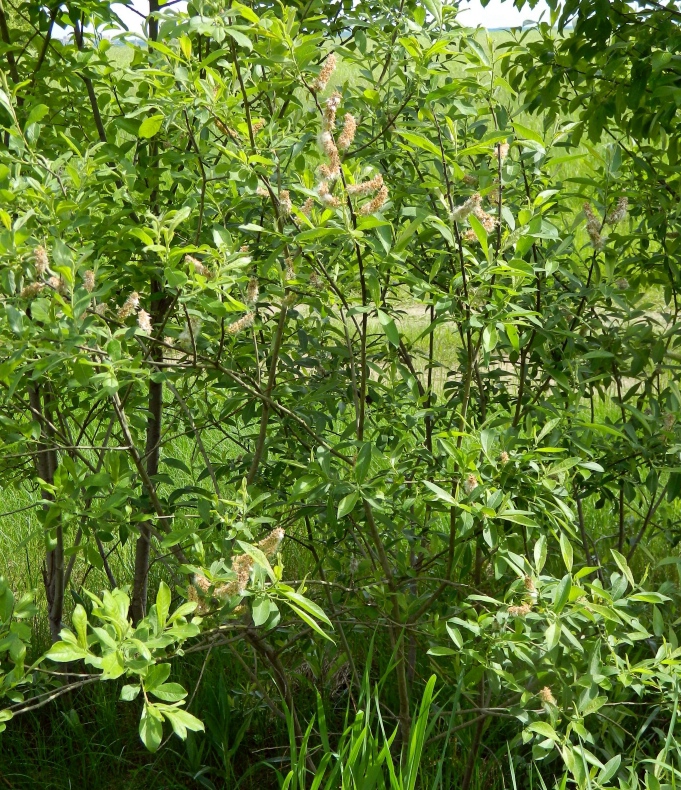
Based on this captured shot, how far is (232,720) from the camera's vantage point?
309 cm

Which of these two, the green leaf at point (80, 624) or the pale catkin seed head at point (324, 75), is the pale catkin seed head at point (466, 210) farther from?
the green leaf at point (80, 624)

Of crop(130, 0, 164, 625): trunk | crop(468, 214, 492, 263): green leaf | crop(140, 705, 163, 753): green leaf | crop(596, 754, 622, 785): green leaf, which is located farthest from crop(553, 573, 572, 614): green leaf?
crop(130, 0, 164, 625): trunk

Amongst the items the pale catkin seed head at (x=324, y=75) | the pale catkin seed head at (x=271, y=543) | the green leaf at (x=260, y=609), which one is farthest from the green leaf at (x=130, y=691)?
the pale catkin seed head at (x=324, y=75)

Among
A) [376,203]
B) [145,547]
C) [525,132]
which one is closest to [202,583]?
[376,203]

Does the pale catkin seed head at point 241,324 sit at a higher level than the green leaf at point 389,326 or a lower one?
lower

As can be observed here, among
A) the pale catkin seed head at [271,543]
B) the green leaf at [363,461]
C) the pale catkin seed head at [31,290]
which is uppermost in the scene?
the pale catkin seed head at [31,290]

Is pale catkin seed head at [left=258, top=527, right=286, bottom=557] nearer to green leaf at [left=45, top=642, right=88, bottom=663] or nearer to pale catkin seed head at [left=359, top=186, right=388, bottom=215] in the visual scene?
green leaf at [left=45, top=642, right=88, bottom=663]

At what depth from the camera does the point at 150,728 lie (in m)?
1.65

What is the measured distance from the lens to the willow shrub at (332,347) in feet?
6.03

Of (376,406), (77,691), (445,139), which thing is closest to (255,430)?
(77,691)

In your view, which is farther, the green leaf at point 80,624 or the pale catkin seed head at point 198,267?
the pale catkin seed head at point 198,267

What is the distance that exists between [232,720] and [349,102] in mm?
1945

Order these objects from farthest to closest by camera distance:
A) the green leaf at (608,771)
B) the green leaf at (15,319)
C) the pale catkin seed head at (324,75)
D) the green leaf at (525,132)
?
the green leaf at (608,771)
the green leaf at (525,132)
the pale catkin seed head at (324,75)
the green leaf at (15,319)

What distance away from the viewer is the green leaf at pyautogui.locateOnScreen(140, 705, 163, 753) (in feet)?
5.32
